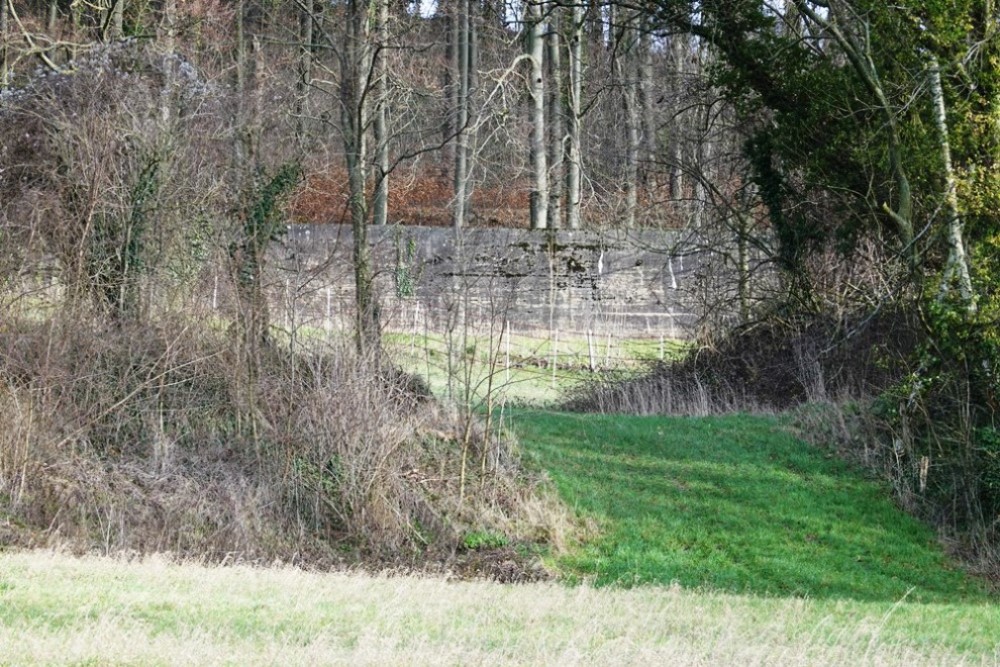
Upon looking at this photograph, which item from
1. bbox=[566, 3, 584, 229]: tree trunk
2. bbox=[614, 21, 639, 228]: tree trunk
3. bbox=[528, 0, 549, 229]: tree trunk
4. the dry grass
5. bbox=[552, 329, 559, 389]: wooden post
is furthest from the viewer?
bbox=[566, 3, 584, 229]: tree trunk

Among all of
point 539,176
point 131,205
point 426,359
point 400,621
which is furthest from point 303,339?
point 539,176

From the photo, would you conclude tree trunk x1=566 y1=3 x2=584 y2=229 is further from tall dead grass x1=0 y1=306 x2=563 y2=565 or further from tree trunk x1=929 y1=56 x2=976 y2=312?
tall dead grass x1=0 y1=306 x2=563 y2=565

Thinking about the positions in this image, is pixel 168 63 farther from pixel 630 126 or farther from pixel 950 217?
pixel 630 126

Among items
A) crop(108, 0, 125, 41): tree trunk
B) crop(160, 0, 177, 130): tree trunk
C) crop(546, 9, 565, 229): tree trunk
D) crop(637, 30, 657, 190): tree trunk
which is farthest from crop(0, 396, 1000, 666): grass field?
crop(637, 30, 657, 190): tree trunk

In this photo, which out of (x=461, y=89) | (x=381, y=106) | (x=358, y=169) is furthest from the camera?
(x=461, y=89)

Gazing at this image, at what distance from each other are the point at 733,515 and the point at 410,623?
24.4 feet

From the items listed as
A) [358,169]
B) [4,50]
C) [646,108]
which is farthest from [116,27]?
[646,108]

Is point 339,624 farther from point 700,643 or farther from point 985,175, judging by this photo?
point 985,175

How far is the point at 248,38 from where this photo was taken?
37781 millimetres

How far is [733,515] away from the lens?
1448cm

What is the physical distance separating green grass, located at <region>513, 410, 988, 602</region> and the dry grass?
208 cm

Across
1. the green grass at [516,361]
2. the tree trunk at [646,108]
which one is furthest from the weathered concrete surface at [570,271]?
the tree trunk at [646,108]

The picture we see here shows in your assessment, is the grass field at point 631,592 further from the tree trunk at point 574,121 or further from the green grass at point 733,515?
the tree trunk at point 574,121

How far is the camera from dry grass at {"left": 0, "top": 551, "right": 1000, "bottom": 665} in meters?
6.70
